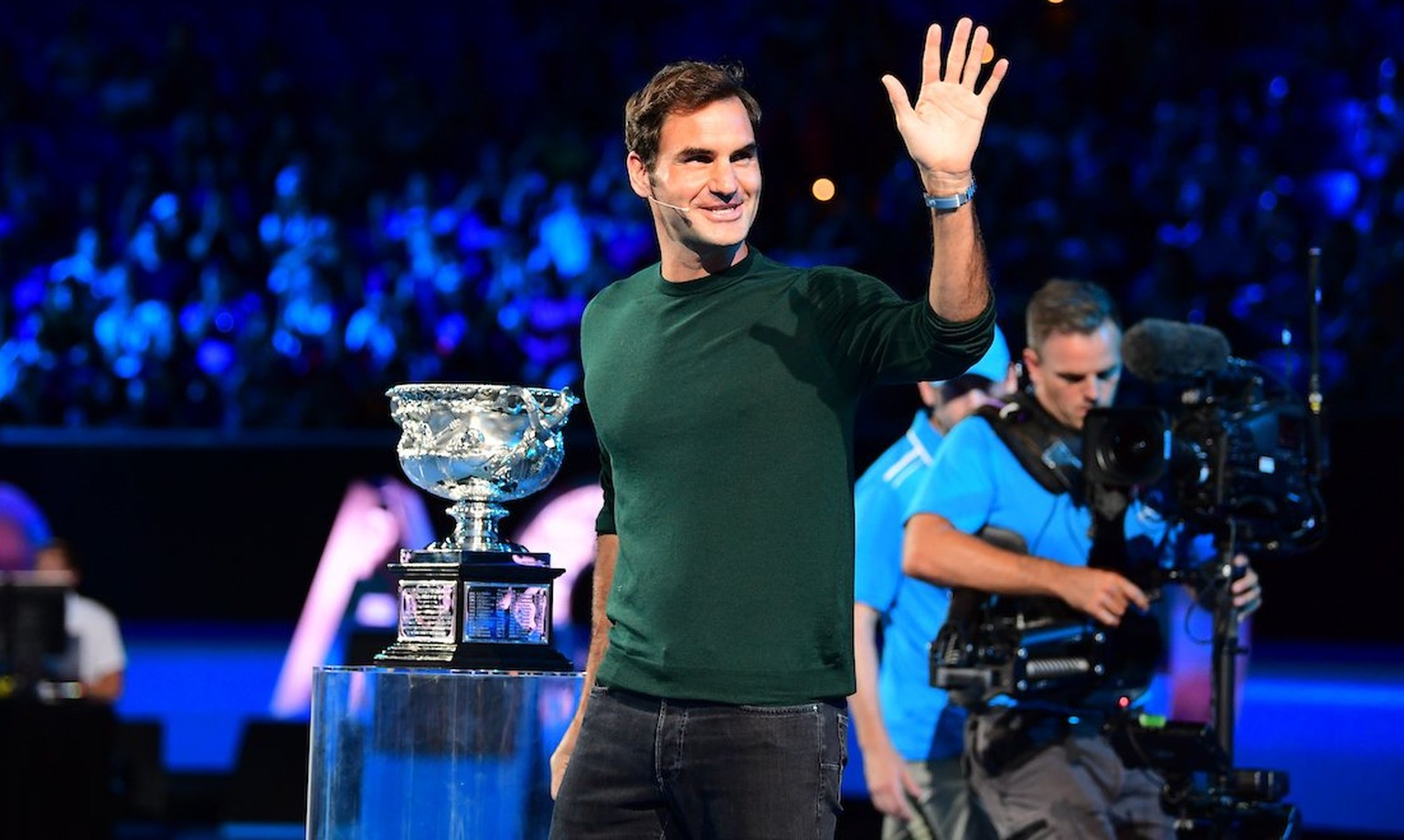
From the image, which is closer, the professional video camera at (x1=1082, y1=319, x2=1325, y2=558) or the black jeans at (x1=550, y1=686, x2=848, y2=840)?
the black jeans at (x1=550, y1=686, x2=848, y2=840)

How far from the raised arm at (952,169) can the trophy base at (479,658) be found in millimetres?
1421

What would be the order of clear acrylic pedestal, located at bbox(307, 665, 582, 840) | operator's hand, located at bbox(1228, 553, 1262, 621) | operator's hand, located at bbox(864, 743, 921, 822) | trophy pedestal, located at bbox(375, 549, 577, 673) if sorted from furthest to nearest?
operator's hand, located at bbox(864, 743, 921, 822) → operator's hand, located at bbox(1228, 553, 1262, 621) → trophy pedestal, located at bbox(375, 549, 577, 673) → clear acrylic pedestal, located at bbox(307, 665, 582, 840)

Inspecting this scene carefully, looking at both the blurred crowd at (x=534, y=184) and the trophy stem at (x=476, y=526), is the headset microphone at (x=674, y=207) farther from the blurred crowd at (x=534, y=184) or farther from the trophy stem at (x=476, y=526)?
the blurred crowd at (x=534, y=184)

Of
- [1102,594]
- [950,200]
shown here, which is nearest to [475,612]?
[1102,594]

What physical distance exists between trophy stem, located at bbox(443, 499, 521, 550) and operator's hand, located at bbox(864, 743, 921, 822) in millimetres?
1124

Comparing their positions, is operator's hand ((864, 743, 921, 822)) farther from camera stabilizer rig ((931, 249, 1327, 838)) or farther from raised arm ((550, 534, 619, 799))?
raised arm ((550, 534, 619, 799))

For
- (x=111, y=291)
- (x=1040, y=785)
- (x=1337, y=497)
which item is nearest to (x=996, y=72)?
(x=1040, y=785)

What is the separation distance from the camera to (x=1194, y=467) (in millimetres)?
3986

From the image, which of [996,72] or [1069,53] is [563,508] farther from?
[996,72]

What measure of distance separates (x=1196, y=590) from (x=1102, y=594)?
12.8 inches

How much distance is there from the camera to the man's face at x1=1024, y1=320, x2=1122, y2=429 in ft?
13.9

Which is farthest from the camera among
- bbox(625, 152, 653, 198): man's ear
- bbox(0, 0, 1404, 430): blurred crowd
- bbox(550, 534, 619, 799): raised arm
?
bbox(0, 0, 1404, 430): blurred crowd

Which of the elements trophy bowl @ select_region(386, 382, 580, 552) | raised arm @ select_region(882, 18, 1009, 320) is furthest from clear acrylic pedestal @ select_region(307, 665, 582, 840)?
raised arm @ select_region(882, 18, 1009, 320)

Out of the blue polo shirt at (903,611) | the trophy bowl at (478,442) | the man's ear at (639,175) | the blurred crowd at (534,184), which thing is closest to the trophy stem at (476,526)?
the trophy bowl at (478,442)
